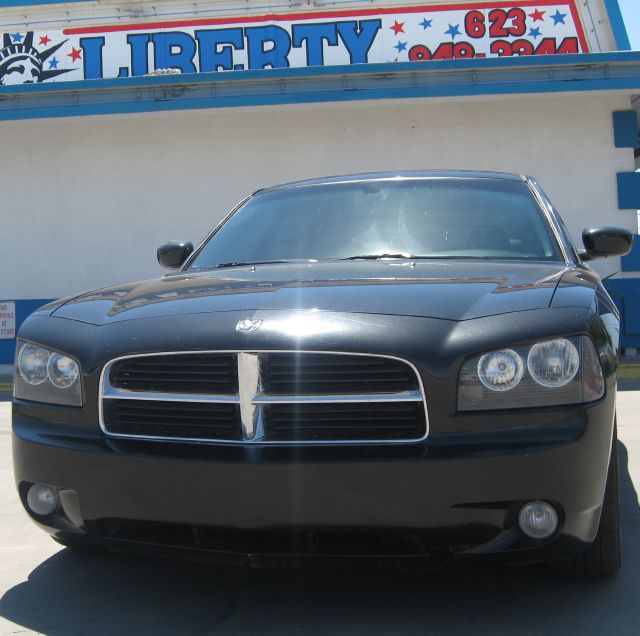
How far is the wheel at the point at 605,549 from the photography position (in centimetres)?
284

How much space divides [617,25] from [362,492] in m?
9.85

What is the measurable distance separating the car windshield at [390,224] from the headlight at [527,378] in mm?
1105

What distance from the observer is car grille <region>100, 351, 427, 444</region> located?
8.20 feet

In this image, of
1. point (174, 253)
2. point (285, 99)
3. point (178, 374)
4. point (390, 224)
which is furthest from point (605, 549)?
point (285, 99)

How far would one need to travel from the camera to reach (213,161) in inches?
437

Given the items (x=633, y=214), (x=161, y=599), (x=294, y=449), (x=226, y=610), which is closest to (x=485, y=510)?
(x=294, y=449)

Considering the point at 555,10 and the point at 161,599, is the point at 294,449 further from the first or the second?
the point at 555,10

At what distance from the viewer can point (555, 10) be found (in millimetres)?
10945

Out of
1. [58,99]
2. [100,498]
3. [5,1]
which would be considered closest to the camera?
[100,498]

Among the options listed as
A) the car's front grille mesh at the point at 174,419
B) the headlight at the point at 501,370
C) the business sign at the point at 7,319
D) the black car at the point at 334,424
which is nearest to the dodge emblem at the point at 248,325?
the black car at the point at 334,424

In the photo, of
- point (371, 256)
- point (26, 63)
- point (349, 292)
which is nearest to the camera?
point (349, 292)

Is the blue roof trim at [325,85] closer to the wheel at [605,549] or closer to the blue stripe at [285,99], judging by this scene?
the blue stripe at [285,99]

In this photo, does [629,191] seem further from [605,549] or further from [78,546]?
[78,546]

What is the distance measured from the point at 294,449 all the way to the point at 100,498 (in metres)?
0.62
